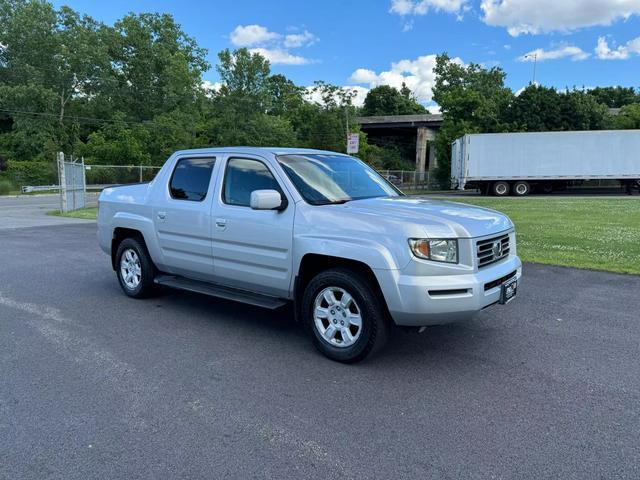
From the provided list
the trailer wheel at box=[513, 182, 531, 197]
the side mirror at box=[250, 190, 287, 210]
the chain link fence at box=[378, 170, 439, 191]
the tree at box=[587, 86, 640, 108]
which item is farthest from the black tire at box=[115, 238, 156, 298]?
the tree at box=[587, 86, 640, 108]

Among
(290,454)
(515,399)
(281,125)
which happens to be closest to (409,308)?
(515,399)

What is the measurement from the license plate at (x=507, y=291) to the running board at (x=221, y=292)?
1990 millimetres

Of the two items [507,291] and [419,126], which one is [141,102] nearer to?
[419,126]

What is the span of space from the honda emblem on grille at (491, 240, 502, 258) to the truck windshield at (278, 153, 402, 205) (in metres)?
1.37

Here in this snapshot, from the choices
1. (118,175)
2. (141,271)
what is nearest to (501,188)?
(118,175)

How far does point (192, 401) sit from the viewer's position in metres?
3.65

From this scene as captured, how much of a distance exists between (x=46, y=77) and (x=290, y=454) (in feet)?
193

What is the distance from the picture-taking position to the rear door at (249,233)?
186 inches

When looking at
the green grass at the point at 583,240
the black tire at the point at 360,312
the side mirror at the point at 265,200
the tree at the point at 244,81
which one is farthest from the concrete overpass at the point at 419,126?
the black tire at the point at 360,312

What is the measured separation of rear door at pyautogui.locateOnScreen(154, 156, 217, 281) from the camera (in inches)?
214

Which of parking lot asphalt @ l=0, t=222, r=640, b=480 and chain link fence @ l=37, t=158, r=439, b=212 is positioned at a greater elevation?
chain link fence @ l=37, t=158, r=439, b=212

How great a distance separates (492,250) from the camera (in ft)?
14.4

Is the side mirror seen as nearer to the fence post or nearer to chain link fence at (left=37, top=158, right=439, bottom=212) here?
chain link fence at (left=37, top=158, right=439, bottom=212)

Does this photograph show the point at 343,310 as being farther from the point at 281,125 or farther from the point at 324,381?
the point at 281,125
